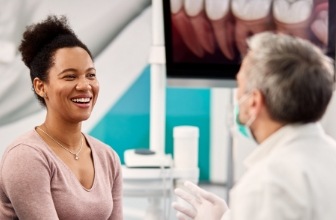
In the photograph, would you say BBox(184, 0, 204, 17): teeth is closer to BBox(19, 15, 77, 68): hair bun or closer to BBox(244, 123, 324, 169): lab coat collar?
BBox(19, 15, 77, 68): hair bun

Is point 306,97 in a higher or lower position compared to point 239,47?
higher

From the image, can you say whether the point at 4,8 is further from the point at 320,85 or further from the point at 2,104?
the point at 320,85

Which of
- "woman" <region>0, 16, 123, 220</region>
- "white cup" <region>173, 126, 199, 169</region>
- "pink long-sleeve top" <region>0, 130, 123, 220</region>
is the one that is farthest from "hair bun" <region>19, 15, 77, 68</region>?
"white cup" <region>173, 126, 199, 169</region>

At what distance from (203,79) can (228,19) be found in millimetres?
260

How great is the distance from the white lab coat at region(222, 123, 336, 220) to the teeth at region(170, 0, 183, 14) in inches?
45.0

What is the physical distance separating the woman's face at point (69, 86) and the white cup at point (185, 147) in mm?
714

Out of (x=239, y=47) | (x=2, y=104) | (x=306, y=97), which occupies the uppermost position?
(x=306, y=97)

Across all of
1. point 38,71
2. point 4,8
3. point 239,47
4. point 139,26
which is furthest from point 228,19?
point 4,8

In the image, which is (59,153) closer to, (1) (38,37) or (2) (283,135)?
(1) (38,37)

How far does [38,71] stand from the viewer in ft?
6.12

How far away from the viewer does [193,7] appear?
7.73ft

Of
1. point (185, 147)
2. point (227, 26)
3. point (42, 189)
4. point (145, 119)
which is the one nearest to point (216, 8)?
point (227, 26)

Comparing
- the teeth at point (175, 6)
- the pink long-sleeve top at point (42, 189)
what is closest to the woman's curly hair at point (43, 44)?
the pink long-sleeve top at point (42, 189)

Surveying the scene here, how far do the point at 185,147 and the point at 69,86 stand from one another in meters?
0.82
